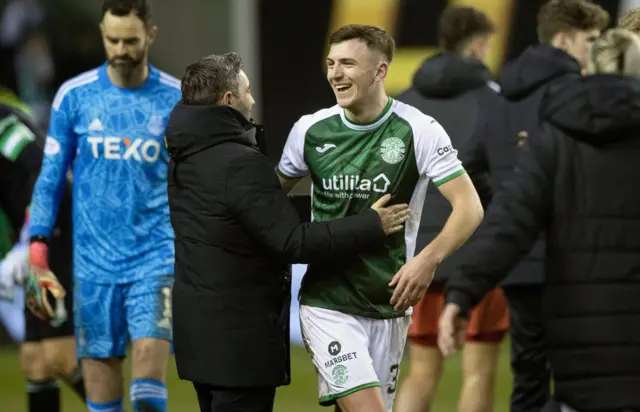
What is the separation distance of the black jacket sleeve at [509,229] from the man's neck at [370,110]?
3.58 ft

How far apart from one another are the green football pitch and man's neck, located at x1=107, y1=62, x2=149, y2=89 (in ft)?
8.93

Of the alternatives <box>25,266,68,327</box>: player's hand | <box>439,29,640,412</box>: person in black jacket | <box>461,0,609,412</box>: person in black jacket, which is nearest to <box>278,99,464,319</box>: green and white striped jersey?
<box>439,29,640,412</box>: person in black jacket

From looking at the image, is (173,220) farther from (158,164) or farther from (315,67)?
(315,67)

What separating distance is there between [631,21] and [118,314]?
254 cm

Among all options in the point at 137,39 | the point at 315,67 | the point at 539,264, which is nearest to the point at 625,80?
the point at 539,264

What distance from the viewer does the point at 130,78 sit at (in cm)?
571

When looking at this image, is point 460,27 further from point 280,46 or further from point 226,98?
point 280,46

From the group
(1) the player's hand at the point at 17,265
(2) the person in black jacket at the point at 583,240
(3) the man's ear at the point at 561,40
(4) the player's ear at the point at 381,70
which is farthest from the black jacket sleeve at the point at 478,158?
(2) the person in black jacket at the point at 583,240

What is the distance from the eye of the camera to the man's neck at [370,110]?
4.67 meters

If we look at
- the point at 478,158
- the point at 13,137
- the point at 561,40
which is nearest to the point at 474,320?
the point at 478,158

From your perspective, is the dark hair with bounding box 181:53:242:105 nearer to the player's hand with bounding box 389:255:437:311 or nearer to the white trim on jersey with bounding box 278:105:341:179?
the white trim on jersey with bounding box 278:105:341:179

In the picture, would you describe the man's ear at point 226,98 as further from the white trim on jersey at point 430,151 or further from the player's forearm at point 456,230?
the player's forearm at point 456,230

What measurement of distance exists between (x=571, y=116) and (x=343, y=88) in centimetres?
122

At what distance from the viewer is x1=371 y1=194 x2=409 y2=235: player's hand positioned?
448 cm
